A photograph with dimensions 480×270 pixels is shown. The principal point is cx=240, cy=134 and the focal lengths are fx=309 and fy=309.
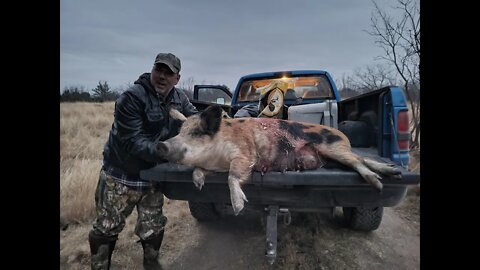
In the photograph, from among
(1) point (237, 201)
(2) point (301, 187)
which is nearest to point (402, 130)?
(2) point (301, 187)

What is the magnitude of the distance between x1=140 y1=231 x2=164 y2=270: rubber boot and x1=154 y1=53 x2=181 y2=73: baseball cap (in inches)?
60.1

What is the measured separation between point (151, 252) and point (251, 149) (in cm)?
147

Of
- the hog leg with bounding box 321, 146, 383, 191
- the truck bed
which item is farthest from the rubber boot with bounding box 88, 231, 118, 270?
the hog leg with bounding box 321, 146, 383, 191

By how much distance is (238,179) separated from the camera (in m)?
2.08

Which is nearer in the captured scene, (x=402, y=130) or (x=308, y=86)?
(x=402, y=130)

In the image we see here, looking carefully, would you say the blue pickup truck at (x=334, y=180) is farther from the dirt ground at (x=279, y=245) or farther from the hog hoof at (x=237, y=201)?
the dirt ground at (x=279, y=245)

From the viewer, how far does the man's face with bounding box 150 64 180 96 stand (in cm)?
254

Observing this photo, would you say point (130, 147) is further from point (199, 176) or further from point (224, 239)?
point (224, 239)

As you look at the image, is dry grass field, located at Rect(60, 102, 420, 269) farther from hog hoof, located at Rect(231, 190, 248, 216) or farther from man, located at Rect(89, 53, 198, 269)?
hog hoof, located at Rect(231, 190, 248, 216)
